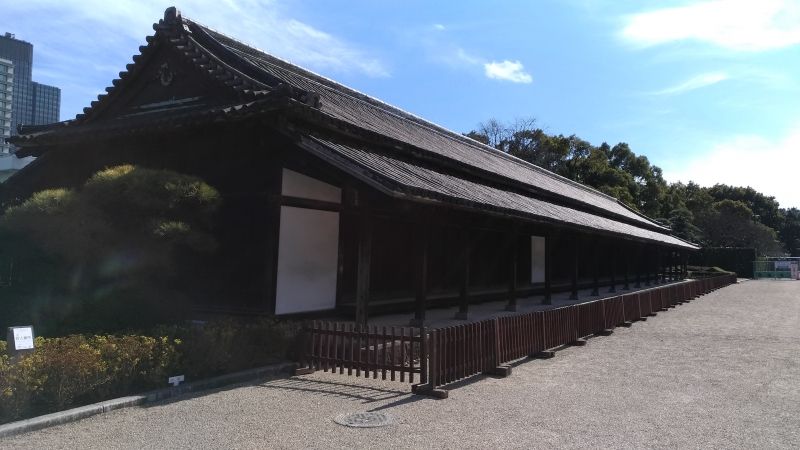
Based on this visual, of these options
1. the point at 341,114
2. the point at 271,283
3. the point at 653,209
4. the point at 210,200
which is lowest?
the point at 271,283

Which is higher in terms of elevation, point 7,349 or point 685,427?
point 7,349

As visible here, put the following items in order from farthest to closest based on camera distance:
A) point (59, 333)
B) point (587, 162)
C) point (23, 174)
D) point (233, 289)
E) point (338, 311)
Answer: point (587, 162), point (23, 174), point (338, 311), point (233, 289), point (59, 333)

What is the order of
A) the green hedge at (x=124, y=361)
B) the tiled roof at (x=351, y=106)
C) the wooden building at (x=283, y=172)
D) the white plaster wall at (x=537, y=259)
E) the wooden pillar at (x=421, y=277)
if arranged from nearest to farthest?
the green hedge at (x=124, y=361)
the wooden building at (x=283, y=172)
the wooden pillar at (x=421, y=277)
the tiled roof at (x=351, y=106)
the white plaster wall at (x=537, y=259)

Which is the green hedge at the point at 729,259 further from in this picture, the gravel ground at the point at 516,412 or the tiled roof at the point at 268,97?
the gravel ground at the point at 516,412

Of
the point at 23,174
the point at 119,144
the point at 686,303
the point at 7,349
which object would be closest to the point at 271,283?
the point at 7,349

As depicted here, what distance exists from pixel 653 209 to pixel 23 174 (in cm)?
6515

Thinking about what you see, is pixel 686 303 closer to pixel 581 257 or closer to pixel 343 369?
pixel 581 257

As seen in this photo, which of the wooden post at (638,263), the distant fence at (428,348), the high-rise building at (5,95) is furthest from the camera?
the high-rise building at (5,95)

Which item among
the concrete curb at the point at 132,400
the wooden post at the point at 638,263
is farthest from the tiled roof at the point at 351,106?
the wooden post at the point at 638,263

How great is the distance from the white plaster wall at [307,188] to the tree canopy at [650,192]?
44.6m

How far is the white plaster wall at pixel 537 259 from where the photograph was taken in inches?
809

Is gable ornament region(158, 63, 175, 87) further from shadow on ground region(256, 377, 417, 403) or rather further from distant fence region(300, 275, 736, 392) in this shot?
shadow on ground region(256, 377, 417, 403)

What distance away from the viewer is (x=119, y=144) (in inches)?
481

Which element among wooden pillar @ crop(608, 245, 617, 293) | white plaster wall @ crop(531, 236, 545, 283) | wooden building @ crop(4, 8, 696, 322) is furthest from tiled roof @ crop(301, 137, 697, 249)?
wooden pillar @ crop(608, 245, 617, 293)
